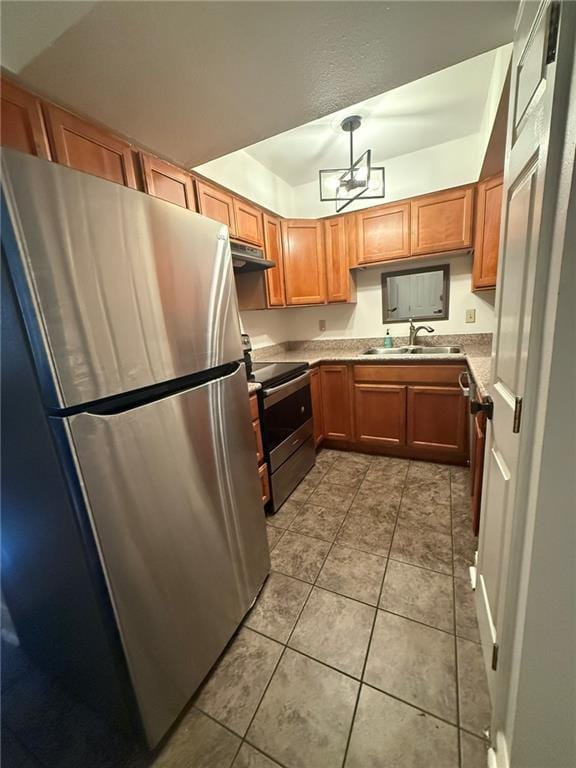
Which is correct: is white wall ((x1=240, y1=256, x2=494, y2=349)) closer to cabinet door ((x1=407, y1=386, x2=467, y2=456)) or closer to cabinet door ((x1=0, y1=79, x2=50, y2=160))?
cabinet door ((x1=407, y1=386, x2=467, y2=456))

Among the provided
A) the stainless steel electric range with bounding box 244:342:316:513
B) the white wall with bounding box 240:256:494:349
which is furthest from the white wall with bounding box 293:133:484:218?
the stainless steel electric range with bounding box 244:342:316:513

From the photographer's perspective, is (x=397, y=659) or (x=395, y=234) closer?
(x=397, y=659)

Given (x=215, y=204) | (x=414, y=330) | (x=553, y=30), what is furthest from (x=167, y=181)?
(x=414, y=330)

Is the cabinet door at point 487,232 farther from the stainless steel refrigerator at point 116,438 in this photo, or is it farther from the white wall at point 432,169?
the stainless steel refrigerator at point 116,438

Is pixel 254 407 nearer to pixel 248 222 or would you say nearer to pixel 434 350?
pixel 248 222

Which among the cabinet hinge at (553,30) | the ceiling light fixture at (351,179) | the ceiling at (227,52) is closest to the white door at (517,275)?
the cabinet hinge at (553,30)

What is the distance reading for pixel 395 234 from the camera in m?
2.53

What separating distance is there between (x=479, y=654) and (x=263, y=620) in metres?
0.86

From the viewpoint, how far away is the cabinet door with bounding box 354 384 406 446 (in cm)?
249

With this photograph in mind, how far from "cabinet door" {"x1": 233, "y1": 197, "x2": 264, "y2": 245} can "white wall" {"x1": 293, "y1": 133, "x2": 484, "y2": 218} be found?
0.89 meters

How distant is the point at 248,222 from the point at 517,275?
204 cm

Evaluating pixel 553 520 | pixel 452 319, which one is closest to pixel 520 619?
pixel 553 520

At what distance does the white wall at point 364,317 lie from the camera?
2.58 m

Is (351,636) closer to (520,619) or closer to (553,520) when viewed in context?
(520,619)
